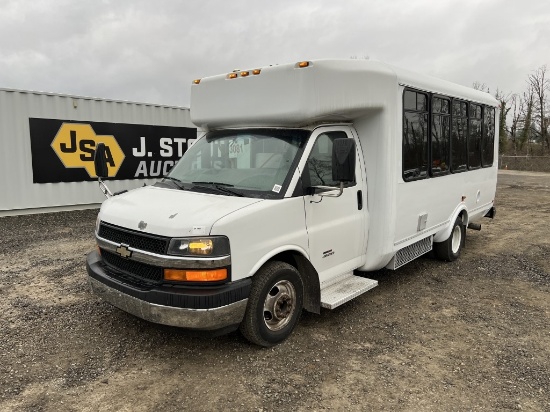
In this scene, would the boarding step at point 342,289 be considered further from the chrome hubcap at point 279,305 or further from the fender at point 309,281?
the chrome hubcap at point 279,305

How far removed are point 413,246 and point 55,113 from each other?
378 inches

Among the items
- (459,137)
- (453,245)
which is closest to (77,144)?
(459,137)

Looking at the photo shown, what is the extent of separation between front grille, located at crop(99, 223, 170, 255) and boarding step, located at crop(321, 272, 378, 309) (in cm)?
176

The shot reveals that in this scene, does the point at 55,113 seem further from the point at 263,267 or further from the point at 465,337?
the point at 465,337

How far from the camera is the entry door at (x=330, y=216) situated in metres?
4.32

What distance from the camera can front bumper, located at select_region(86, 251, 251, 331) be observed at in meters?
3.47

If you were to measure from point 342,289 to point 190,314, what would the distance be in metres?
1.89

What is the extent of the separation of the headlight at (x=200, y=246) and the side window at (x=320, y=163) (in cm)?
120

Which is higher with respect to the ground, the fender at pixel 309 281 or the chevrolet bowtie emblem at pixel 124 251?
the chevrolet bowtie emblem at pixel 124 251

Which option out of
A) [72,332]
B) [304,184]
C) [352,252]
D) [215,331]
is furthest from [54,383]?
[352,252]

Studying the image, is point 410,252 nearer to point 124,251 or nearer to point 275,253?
point 275,253

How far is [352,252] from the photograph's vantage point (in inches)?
195

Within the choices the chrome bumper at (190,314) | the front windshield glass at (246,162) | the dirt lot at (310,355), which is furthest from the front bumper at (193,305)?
the front windshield glass at (246,162)

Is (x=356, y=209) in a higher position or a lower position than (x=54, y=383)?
higher
